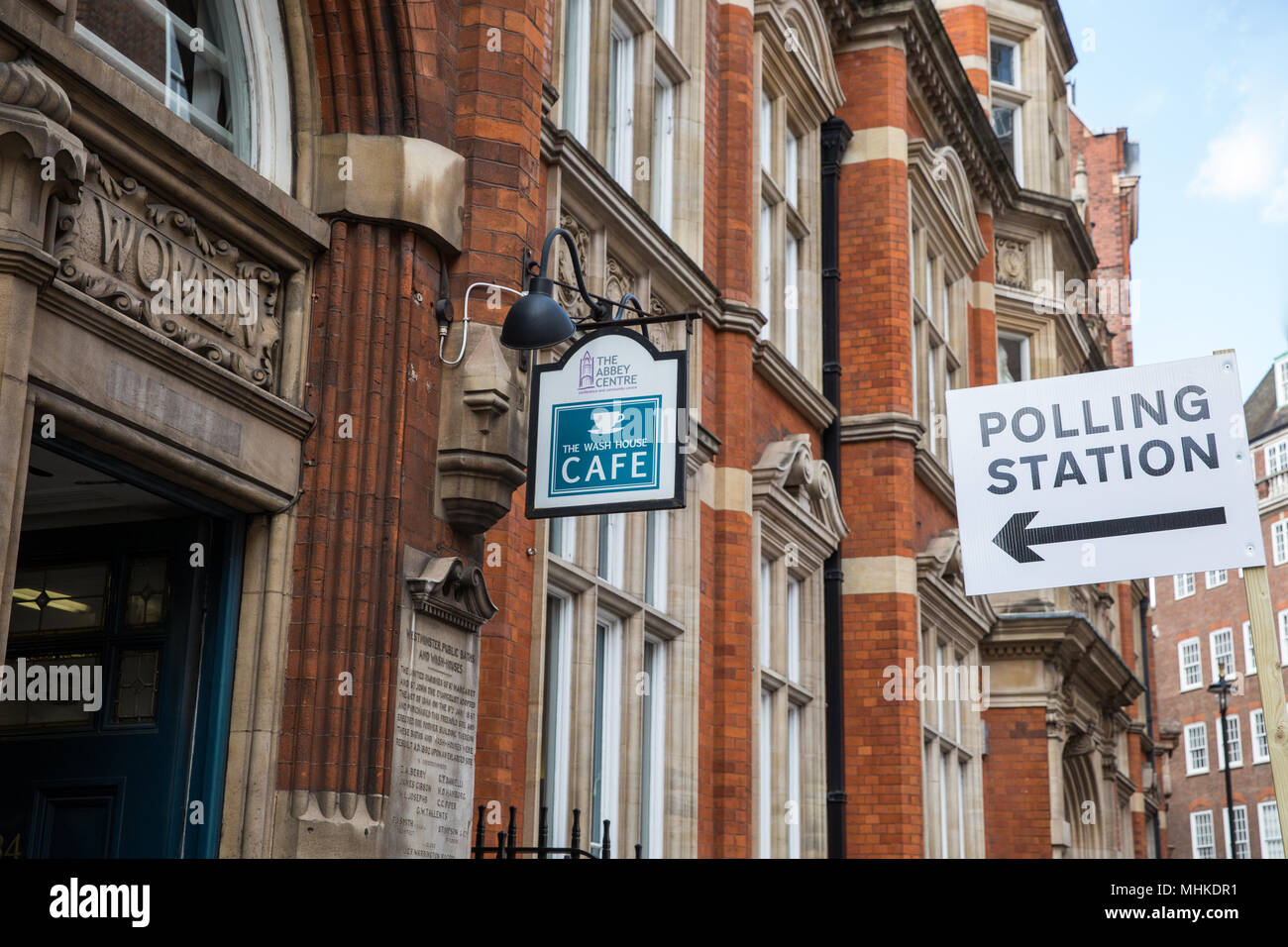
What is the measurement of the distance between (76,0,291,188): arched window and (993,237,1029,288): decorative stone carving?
1729cm

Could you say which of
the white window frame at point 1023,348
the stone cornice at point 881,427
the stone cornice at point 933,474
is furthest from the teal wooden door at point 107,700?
the white window frame at point 1023,348

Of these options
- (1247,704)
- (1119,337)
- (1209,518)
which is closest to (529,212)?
(1209,518)

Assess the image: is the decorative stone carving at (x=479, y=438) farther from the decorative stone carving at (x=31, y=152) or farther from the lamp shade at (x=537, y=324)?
the decorative stone carving at (x=31, y=152)

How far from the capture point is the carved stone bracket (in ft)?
24.7

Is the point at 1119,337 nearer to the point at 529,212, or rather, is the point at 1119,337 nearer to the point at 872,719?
the point at 872,719

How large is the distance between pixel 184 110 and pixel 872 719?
1006cm

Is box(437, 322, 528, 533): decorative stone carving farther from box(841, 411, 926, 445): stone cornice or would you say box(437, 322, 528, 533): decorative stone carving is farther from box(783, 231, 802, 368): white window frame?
A: box(841, 411, 926, 445): stone cornice

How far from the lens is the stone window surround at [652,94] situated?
11.2 meters

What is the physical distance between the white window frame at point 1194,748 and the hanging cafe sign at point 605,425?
54.7m

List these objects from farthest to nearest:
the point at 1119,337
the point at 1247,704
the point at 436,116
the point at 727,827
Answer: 1. the point at 1247,704
2. the point at 1119,337
3. the point at 727,827
4. the point at 436,116

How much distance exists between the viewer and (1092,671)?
75.4 feet

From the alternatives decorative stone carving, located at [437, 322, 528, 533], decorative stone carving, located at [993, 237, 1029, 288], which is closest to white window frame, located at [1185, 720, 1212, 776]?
decorative stone carving, located at [993, 237, 1029, 288]

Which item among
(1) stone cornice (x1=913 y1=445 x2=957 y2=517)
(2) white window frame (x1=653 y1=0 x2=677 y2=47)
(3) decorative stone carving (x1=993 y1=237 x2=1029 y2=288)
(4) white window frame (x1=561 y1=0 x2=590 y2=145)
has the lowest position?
(1) stone cornice (x1=913 y1=445 x2=957 y2=517)

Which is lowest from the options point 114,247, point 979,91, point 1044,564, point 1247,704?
point 1044,564
